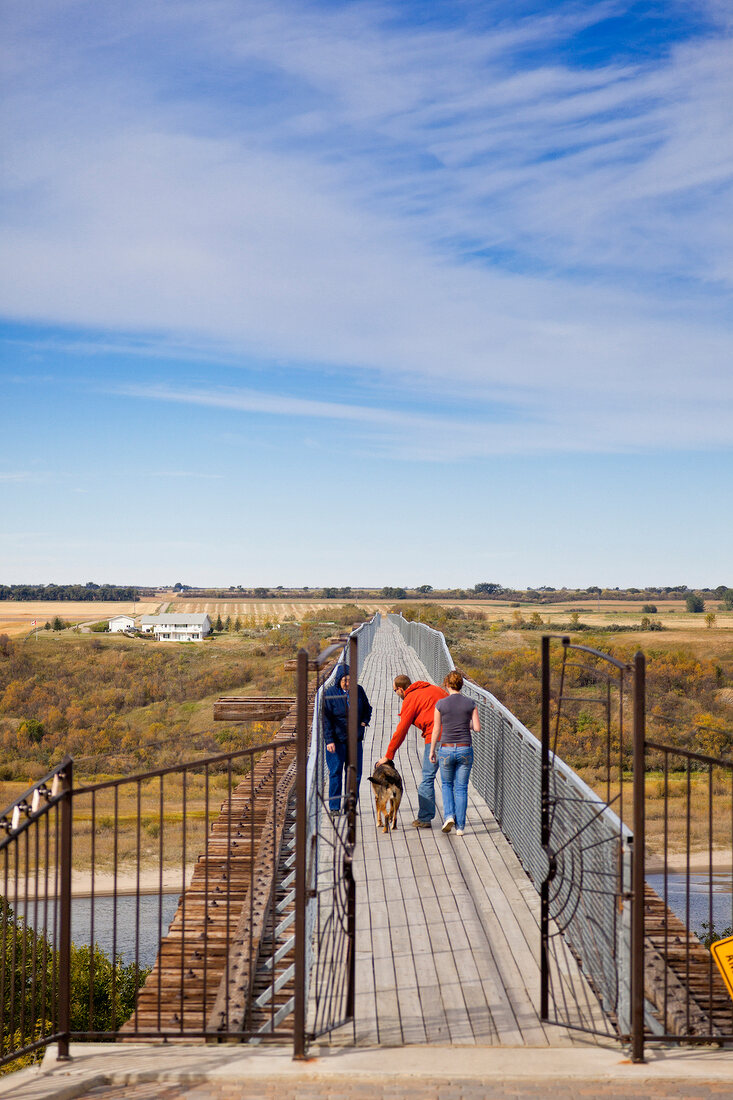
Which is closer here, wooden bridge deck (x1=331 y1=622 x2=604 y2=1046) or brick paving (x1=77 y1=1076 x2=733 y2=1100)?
brick paving (x1=77 y1=1076 x2=733 y2=1100)

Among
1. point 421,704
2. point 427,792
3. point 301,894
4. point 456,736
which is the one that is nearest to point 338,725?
point 421,704

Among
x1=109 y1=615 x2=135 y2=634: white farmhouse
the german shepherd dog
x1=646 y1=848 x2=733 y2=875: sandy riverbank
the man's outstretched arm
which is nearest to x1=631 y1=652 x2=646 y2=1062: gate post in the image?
the man's outstretched arm

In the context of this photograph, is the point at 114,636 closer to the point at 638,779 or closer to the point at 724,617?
the point at 724,617

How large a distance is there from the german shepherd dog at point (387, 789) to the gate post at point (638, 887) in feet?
14.1

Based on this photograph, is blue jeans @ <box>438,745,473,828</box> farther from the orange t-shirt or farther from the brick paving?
the brick paving

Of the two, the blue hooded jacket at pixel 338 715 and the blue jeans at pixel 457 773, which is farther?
the blue hooded jacket at pixel 338 715

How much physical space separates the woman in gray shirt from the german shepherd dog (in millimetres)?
487

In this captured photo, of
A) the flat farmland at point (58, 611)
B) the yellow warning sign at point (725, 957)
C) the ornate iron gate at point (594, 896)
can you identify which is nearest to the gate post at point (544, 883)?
the ornate iron gate at point (594, 896)

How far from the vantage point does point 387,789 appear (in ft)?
29.4

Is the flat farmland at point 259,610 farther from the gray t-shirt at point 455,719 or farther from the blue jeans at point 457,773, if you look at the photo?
the gray t-shirt at point 455,719

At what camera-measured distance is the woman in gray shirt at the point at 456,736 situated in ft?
28.2

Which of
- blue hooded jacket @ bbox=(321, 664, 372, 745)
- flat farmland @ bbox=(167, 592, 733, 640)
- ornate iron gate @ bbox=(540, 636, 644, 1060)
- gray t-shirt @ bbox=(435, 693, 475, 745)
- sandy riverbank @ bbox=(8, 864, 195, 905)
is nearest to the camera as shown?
ornate iron gate @ bbox=(540, 636, 644, 1060)

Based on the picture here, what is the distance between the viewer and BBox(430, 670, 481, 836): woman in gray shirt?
339 inches

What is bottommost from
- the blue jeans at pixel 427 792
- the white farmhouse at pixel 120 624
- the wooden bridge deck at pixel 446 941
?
the white farmhouse at pixel 120 624
